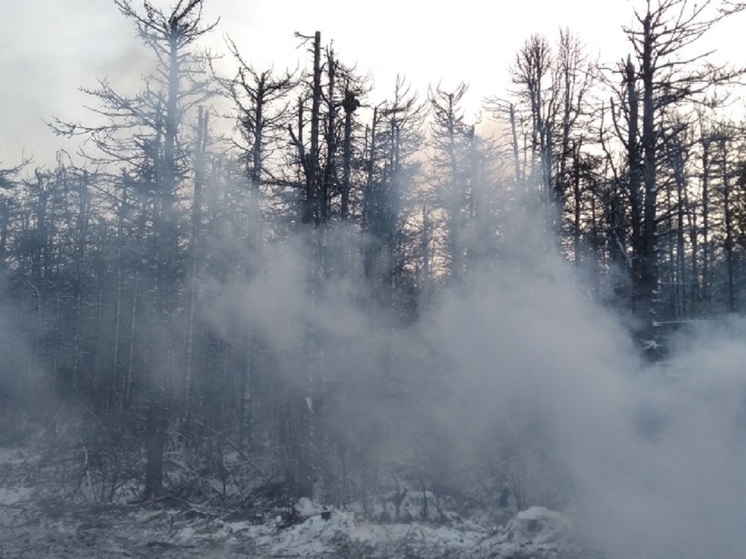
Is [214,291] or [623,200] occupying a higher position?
[623,200]

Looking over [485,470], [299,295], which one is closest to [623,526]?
[485,470]

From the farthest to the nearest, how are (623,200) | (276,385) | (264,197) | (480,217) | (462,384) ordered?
1. (480,217)
2. (264,197)
3. (276,385)
4. (623,200)
5. (462,384)

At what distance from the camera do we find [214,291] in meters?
14.7

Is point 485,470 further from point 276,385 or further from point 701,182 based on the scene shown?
point 701,182

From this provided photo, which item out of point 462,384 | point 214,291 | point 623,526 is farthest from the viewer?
point 214,291

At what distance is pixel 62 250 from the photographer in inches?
1055

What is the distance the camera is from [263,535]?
345 inches

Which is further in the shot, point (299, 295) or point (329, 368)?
point (329, 368)

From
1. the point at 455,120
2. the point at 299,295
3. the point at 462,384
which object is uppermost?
the point at 455,120

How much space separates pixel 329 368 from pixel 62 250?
19460 mm

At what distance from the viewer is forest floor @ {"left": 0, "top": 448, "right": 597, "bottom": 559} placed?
7.47m

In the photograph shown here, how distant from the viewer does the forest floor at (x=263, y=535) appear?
747 cm

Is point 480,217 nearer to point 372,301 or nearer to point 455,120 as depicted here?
point 455,120

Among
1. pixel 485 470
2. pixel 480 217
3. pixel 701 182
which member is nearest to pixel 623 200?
pixel 485 470
